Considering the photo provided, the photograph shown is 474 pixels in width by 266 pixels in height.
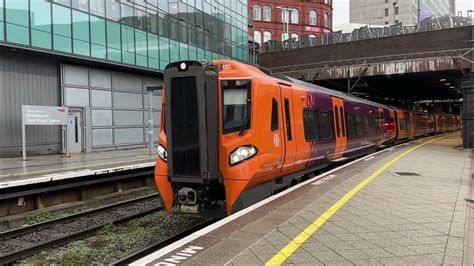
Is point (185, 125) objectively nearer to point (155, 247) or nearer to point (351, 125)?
point (155, 247)

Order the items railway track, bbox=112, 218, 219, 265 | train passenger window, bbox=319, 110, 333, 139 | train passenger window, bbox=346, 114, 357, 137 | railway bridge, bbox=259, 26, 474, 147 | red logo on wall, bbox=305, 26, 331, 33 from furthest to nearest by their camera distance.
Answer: red logo on wall, bbox=305, 26, 331, 33 → railway bridge, bbox=259, 26, 474, 147 → train passenger window, bbox=346, 114, 357, 137 → train passenger window, bbox=319, 110, 333, 139 → railway track, bbox=112, 218, 219, 265

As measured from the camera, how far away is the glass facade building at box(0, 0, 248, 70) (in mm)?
18188

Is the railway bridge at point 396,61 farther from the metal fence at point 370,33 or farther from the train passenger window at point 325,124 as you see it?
the train passenger window at point 325,124

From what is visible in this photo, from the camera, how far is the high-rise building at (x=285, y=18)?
216 feet

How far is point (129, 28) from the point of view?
23.7 meters

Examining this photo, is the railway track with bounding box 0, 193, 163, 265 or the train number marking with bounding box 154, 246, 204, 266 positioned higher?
the train number marking with bounding box 154, 246, 204, 266

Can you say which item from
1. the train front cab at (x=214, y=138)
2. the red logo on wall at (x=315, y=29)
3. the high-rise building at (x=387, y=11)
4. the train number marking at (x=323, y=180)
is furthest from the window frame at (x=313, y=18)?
the train front cab at (x=214, y=138)

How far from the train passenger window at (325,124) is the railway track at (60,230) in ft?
14.5

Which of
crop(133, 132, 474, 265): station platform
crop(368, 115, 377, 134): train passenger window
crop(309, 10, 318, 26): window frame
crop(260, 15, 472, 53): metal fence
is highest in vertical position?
crop(309, 10, 318, 26): window frame

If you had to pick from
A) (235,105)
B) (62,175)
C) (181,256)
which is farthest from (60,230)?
(181,256)

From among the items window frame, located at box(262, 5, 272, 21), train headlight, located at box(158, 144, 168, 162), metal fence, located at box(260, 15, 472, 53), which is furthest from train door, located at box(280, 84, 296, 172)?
window frame, located at box(262, 5, 272, 21)

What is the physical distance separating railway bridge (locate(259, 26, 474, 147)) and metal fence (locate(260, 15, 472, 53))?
454 mm

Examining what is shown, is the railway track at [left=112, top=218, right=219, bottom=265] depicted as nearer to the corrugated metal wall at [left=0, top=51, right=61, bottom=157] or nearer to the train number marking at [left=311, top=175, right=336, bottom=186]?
the train number marking at [left=311, top=175, right=336, bottom=186]

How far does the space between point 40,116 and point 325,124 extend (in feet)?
38.5
